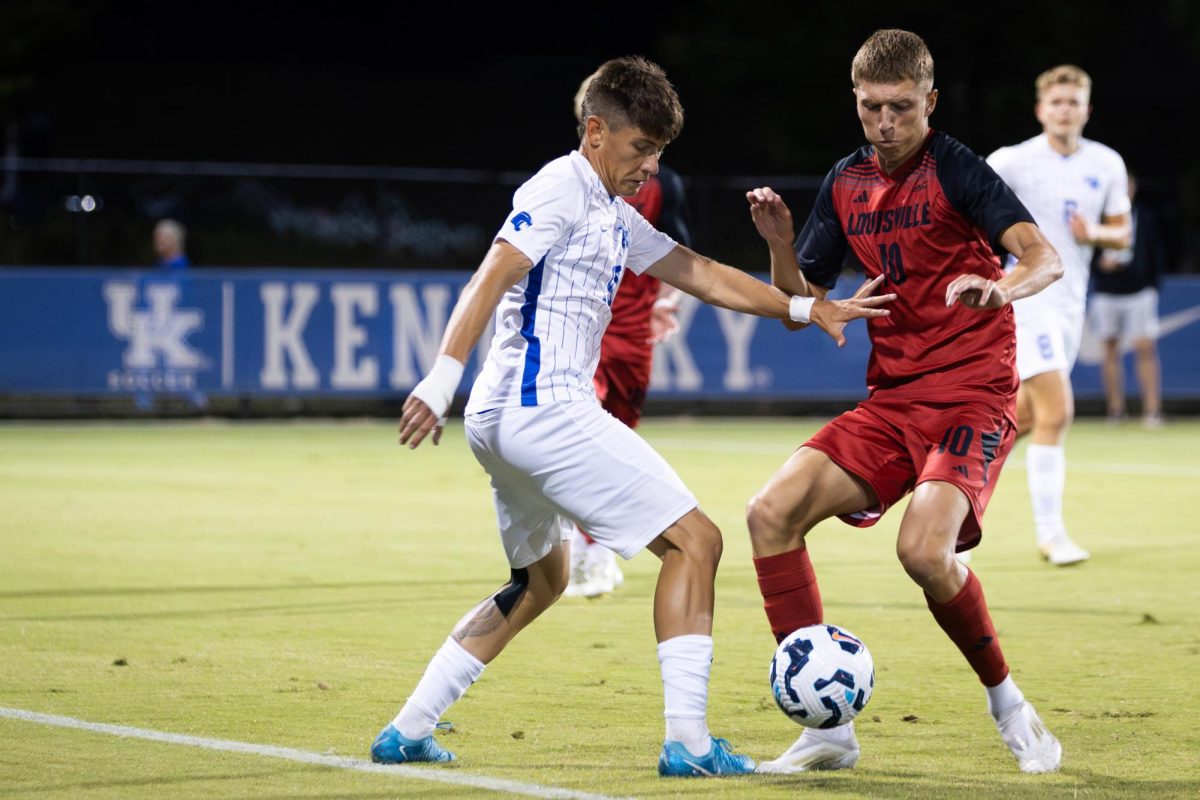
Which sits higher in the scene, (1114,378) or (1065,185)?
(1065,185)

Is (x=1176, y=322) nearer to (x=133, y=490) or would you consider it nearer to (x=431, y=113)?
(x=133, y=490)

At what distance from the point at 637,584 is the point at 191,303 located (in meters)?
11.0

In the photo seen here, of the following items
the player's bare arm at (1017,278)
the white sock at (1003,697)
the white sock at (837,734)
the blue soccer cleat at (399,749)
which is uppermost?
the player's bare arm at (1017,278)

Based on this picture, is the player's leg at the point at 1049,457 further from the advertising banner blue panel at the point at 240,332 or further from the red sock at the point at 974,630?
the advertising banner blue panel at the point at 240,332

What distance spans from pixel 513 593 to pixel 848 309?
54.2 inches

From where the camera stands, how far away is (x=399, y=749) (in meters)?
5.68

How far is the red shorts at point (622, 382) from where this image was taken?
948 cm

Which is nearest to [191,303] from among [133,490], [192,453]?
[192,453]

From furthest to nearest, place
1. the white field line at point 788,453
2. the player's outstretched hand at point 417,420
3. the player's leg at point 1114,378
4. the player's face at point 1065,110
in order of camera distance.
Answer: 1. the player's leg at point 1114,378
2. the white field line at point 788,453
3. the player's face at point 1065,110
4. the player's outstretched hand at point 417,420

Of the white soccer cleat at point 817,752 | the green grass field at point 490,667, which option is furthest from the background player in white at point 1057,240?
the white soccer cleat at point 817,752

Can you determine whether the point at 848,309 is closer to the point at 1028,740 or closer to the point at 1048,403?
the point at 1028,740

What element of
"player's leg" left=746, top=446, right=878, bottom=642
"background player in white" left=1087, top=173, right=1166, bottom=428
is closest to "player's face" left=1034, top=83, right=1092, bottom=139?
"player's leg" left=746, top=446, right=878, bottom=642

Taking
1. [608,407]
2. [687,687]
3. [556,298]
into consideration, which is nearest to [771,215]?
[556,298]

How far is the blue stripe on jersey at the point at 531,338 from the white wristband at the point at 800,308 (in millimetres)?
1011
